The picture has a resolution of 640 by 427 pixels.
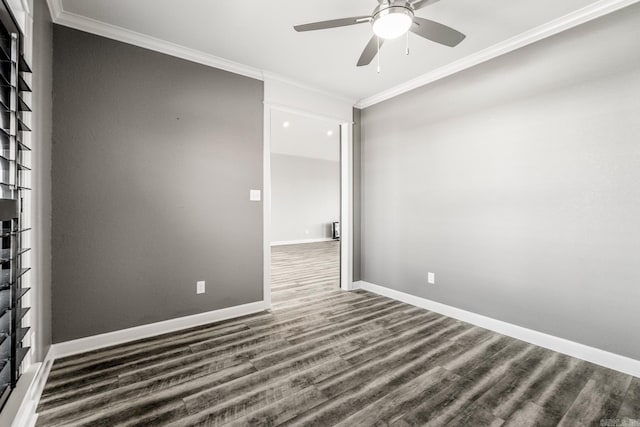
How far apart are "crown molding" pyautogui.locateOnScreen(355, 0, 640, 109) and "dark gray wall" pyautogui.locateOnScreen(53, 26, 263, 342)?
183 cm

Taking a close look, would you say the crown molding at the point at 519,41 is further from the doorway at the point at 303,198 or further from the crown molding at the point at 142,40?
the doorway at the point at 303,198

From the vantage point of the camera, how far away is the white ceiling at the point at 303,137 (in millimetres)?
5901

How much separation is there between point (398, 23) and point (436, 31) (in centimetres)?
36

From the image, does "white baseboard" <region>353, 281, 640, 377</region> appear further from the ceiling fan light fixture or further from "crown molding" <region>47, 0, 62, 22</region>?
"crown molding" <region>47, 0, 62, 22</region>

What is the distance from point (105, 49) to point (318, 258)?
5.09 metres

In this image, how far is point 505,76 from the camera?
270 centimetres

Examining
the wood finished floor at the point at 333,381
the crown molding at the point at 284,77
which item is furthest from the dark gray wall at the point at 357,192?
the wood finished floor at the point at 333,381

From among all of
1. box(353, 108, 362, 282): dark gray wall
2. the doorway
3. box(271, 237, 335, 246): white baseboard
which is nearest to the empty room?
box(353, 108, 362, 282): dark gray wall

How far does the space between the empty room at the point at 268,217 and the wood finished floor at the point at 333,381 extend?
19 millimetres

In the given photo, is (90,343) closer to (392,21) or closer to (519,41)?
(392,21)

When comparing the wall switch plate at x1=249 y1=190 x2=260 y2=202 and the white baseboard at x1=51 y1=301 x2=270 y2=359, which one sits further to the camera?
the wall switch plate at x1=249 y1=190 x2=260 y2=202

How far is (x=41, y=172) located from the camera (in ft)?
6.42

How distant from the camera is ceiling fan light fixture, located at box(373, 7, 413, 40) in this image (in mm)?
1622

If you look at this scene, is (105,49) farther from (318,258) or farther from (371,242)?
(318,258)
